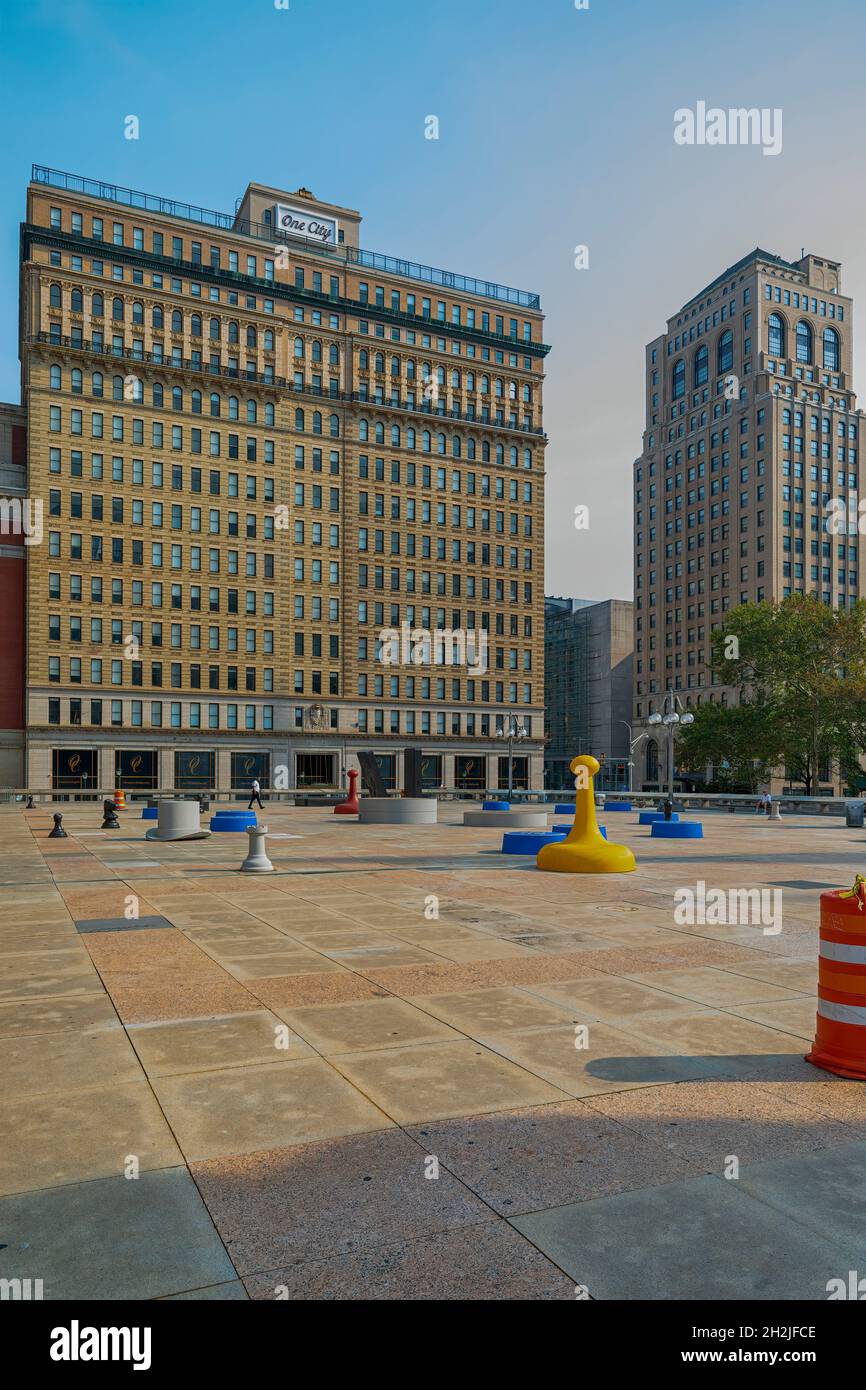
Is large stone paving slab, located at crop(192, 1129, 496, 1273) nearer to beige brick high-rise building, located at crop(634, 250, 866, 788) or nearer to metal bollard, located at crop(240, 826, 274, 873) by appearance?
metal bollard, located at crop(240, 826, 274, 873)

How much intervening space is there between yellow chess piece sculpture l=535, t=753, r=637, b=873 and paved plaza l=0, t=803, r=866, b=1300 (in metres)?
6.22

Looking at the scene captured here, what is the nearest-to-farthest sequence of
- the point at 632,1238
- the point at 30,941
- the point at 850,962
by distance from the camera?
the point at 632,1238, the point at 850,962, the point at 30,941

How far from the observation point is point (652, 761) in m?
120

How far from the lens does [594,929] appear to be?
11.8m

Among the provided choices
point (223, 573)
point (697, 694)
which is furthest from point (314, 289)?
point (697, 694)

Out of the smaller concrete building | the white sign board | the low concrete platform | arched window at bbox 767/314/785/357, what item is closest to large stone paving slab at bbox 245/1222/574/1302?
the low concrete platform

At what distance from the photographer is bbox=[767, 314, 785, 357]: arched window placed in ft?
355

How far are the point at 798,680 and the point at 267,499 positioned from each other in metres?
45.0

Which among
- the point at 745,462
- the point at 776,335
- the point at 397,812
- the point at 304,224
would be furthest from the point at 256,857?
the point at 776,335

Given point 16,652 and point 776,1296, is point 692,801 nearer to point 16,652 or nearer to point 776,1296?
point 16,652

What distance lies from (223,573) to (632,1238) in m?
78.3

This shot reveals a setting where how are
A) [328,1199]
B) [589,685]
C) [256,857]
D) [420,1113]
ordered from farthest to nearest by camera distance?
1. [589,685]
2. [256,857]
3. [420,1113]
4. [328,1199]

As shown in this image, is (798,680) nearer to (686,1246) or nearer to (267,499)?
(267,499)

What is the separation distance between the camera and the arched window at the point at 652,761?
117375 mm
